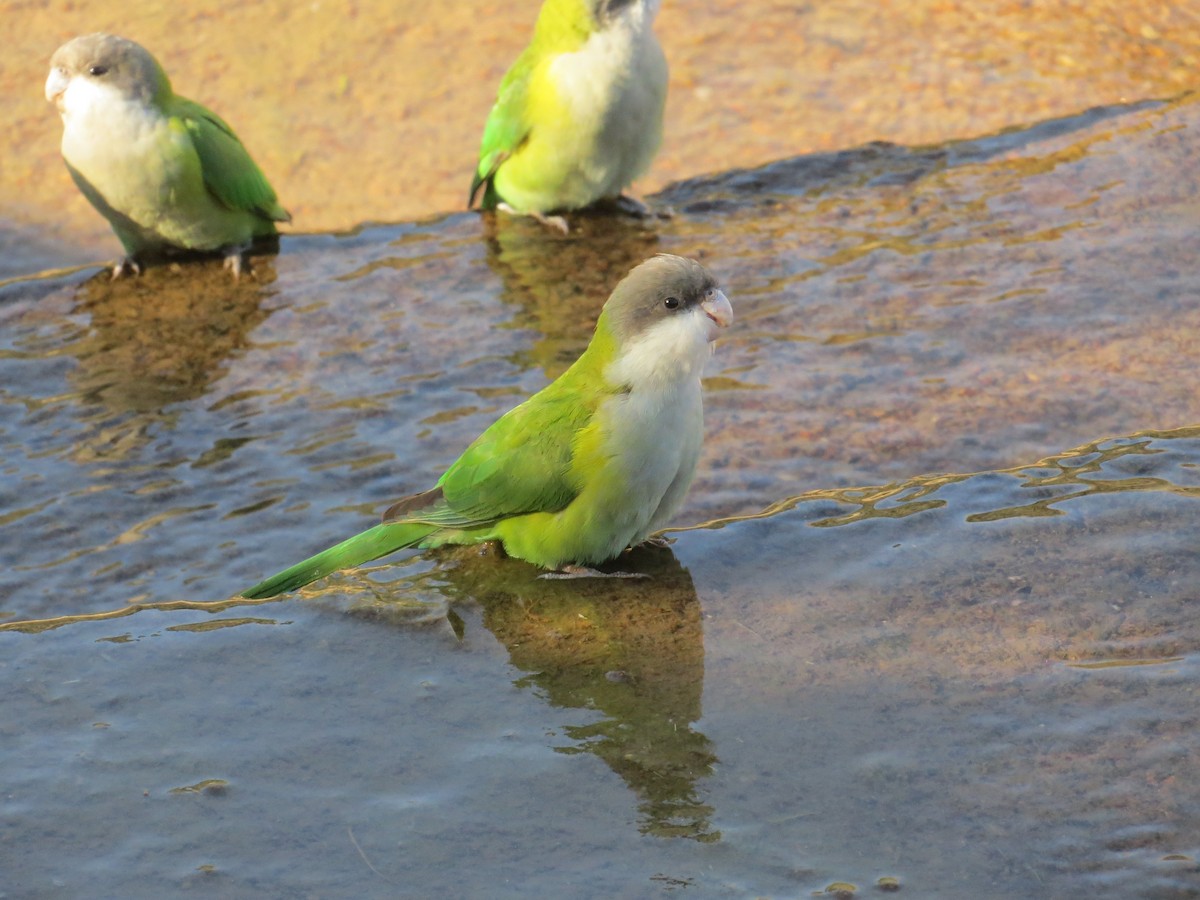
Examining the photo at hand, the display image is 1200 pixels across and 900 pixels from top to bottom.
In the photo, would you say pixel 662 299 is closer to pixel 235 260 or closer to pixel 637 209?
pixel 637 209

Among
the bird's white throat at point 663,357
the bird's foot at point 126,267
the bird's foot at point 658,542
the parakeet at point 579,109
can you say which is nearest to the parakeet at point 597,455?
the bird's white throat at point 663,357

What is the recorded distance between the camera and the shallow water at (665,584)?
362 cm

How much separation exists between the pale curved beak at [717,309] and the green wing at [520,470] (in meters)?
0.46

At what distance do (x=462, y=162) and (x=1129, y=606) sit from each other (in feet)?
18.7

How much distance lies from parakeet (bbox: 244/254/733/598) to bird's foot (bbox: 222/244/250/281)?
3427 millimetres

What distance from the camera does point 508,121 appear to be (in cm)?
795

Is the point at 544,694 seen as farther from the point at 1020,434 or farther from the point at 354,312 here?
the point at 354,312

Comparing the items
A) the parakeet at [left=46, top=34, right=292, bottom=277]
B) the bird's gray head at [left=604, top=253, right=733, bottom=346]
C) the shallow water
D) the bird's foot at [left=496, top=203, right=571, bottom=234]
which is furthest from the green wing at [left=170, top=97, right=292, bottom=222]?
the bird's gray head at [left=604, top=253, right=733, bottom=346]

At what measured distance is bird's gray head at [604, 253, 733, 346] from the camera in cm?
464

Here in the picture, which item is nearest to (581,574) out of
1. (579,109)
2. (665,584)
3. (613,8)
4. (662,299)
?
(665,584)

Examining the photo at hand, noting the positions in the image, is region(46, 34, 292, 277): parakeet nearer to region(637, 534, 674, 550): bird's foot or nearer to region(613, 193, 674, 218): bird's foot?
region(613, 193, 674, 218): bird's foot

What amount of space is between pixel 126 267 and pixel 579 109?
2.59 m

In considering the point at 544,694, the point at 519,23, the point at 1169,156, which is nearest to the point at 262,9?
the point at 519,23

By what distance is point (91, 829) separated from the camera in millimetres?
3742
